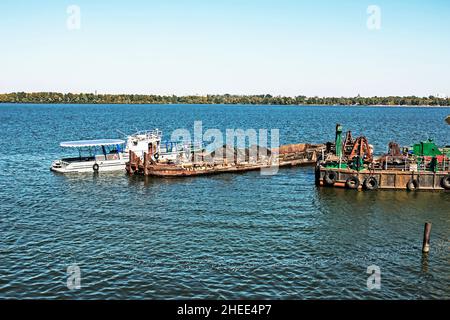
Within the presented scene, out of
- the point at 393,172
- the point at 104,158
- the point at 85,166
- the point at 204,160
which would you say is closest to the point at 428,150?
the point at 393,172

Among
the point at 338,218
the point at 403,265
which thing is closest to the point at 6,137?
the point at 338,218

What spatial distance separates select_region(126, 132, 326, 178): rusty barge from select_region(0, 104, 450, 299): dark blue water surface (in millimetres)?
3853

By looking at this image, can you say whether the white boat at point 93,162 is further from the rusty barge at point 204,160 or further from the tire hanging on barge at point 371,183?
the tire hanging on barge at point 371,183

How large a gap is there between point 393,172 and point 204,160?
2360 cm

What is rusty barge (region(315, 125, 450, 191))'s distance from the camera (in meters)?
46.4

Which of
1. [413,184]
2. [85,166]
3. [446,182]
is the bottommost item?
[413,184]

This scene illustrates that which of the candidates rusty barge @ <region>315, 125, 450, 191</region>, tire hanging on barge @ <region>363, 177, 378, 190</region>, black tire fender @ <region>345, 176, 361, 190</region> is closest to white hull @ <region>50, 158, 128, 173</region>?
rusty barge @ <region>315, 125, 450, 191</region>

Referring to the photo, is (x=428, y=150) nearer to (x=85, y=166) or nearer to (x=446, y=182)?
(x=446, y=182)

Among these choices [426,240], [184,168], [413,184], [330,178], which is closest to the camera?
[426,240]

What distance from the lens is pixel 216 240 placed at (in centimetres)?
3120

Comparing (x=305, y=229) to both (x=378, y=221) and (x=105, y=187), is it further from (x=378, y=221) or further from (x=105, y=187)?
(x=105, y=187)

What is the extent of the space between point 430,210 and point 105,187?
3343cm

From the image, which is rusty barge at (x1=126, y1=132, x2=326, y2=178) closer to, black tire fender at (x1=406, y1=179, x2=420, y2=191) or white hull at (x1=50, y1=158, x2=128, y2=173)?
white hull at (x1=50, y1=158, x2=128, y2=173)
